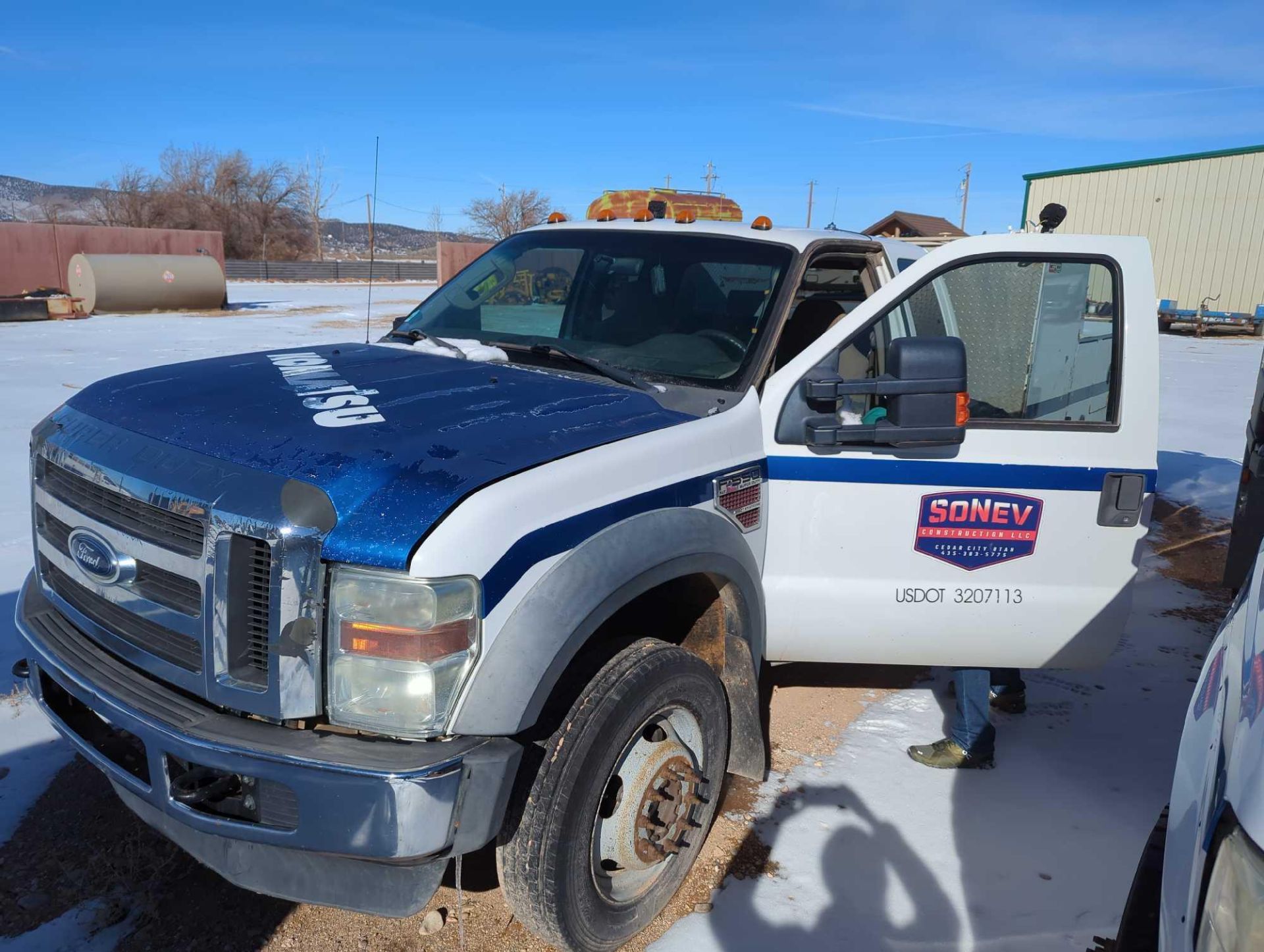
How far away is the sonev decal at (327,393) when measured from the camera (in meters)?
2.41

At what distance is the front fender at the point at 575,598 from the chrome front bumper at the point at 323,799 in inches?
3.6

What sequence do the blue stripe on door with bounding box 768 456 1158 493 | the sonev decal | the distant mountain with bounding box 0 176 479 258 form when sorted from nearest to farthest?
the sonev decal
the blue stripe on door with bounding box 768 456 1158 493
the distant mountain with bounding box 0 176 479 258

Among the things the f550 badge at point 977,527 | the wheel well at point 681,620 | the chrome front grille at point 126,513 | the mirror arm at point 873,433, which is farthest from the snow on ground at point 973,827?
the chrome front grille at point 126,513

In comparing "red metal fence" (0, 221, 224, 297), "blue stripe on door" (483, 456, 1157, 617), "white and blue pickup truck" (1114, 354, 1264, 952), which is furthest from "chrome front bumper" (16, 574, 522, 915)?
"red metal fence" (0, 221, 224, 297)

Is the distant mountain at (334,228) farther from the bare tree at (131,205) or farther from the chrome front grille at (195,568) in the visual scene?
the chrome front grille at (195,568)

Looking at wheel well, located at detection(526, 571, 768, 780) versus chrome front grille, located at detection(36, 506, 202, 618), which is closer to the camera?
chrome front grille, located at detection(36, 506, 202, 618)

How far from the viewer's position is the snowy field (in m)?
2.68

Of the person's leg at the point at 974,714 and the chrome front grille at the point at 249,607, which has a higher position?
the chrome front grille at the point at 249,607

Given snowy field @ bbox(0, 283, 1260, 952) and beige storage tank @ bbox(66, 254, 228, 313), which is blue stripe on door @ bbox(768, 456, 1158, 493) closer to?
snowy field @ bbox(0, 283, 1260, 952)

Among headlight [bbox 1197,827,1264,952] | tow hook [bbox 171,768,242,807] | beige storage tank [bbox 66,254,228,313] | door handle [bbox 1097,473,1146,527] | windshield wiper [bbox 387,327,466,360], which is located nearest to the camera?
headlight [bbox 1197,827,1264,952]

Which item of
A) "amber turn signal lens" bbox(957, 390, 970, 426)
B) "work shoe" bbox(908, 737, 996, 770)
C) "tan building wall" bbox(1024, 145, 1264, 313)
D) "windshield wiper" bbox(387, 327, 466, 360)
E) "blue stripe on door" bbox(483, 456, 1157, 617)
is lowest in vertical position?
"work shoe" bbox(908, 737, 996, 770)

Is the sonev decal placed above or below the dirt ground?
above

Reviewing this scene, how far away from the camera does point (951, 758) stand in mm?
3586

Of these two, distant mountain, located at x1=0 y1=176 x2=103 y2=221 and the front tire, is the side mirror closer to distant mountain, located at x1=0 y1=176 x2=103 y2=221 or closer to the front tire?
the front tire
